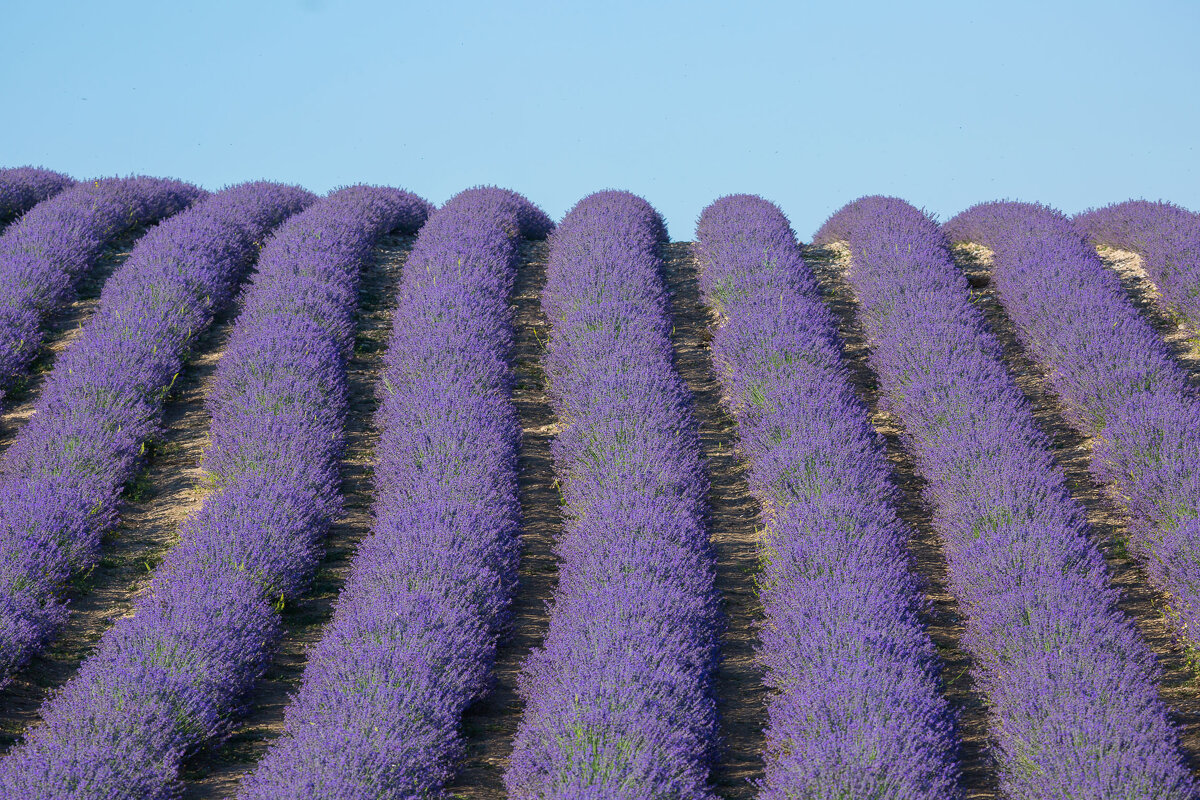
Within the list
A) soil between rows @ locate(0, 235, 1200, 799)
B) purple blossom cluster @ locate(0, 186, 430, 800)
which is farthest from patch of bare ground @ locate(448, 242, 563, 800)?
purple blossom cluster @ locate(0, 186, 430, 800)

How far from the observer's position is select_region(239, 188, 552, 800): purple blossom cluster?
3.68 m

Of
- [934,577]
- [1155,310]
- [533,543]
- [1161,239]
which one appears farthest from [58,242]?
[1161,239]

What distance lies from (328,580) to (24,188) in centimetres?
688

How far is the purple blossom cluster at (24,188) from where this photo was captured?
9722 mm

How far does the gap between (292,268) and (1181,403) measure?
19.2 ft

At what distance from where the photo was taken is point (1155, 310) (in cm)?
789

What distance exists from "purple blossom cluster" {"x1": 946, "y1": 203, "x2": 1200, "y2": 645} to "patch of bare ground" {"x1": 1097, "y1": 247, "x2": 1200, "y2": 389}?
0.23 meters

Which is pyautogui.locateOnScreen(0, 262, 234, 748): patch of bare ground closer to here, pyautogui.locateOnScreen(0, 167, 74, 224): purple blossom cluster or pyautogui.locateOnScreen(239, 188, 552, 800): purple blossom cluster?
pyautogui.locateOnScreen(239, 188, 552, 800): purple blossom cluster

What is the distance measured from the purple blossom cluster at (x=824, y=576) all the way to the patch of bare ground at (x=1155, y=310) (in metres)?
2.28

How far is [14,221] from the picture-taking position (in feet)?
31.2

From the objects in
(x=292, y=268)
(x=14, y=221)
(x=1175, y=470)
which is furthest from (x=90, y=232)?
(x=1175, y=470)

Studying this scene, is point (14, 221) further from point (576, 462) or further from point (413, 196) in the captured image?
point (576, 462)

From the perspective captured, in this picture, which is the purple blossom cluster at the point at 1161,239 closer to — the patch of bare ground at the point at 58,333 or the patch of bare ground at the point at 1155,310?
the patch of bare ground at the point at 1155,310

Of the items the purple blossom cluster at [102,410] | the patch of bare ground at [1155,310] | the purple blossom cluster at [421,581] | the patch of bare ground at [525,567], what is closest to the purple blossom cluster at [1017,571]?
the patch of bare ground at [1155,310]
